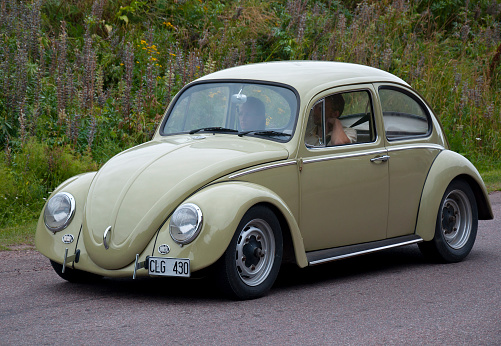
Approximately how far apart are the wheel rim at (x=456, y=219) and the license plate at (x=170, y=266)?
3104 millimetres

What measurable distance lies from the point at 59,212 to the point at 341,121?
99.5 inches

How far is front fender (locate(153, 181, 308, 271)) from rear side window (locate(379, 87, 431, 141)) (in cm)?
199

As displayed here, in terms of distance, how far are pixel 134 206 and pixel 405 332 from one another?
2.12m

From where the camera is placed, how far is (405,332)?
510 centimetres

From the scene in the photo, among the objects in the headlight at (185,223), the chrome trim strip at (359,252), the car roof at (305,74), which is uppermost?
the car roof at (305,74)

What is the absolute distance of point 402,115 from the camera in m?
7.68

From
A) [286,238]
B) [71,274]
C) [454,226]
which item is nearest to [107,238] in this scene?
[71,274]

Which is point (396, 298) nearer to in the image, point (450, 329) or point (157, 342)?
point (450, 329)

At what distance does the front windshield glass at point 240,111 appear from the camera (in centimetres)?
672

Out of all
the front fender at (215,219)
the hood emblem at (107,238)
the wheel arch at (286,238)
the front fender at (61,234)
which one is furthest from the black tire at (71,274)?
the wheel arch at (286,238)

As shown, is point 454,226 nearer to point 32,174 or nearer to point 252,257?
point 252,257

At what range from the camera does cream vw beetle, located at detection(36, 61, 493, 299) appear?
226 inches

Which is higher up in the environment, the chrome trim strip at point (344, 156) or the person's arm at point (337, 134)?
the person's arm at point (337, 134)

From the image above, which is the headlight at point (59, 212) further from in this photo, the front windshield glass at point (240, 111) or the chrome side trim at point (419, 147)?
the chrome side trim at point (419, 147)
